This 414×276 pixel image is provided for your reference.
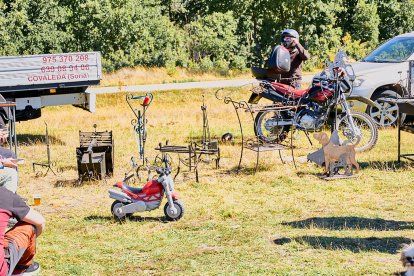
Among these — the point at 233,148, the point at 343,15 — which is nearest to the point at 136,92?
the point at 233,148

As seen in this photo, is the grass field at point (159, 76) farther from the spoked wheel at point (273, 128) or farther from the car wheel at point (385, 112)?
the spoked wheel at point (273, 128)

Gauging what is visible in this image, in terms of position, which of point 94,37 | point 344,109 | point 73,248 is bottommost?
point 73,248

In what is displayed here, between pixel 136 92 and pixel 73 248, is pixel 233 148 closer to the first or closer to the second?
pixel 73 248

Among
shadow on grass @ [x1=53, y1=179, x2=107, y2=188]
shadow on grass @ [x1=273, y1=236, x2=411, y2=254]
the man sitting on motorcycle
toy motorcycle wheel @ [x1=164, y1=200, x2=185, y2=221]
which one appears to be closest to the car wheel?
the man sitting on motorcycle

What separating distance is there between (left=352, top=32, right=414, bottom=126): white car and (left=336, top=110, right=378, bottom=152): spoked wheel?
1.93 m

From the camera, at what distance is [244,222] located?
819cm

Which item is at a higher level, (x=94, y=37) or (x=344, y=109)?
(x=94, y=37)

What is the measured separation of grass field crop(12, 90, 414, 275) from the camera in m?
6.70

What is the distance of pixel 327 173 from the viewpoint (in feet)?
33.8

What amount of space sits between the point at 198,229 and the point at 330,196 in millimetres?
2118

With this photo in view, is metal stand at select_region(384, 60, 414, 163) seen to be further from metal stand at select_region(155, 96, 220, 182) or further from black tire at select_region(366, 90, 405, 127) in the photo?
metal stand at select_region(155, 96, 220, 182)

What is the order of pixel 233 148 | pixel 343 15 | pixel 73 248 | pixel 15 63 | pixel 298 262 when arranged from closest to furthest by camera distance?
pixel 298 262, pixel 73 248, pixel 233 148, pixel 15 63, pixel 343 15

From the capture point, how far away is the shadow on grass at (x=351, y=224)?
7.71 metres

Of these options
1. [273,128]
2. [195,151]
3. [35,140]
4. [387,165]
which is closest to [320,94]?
[273,128]
